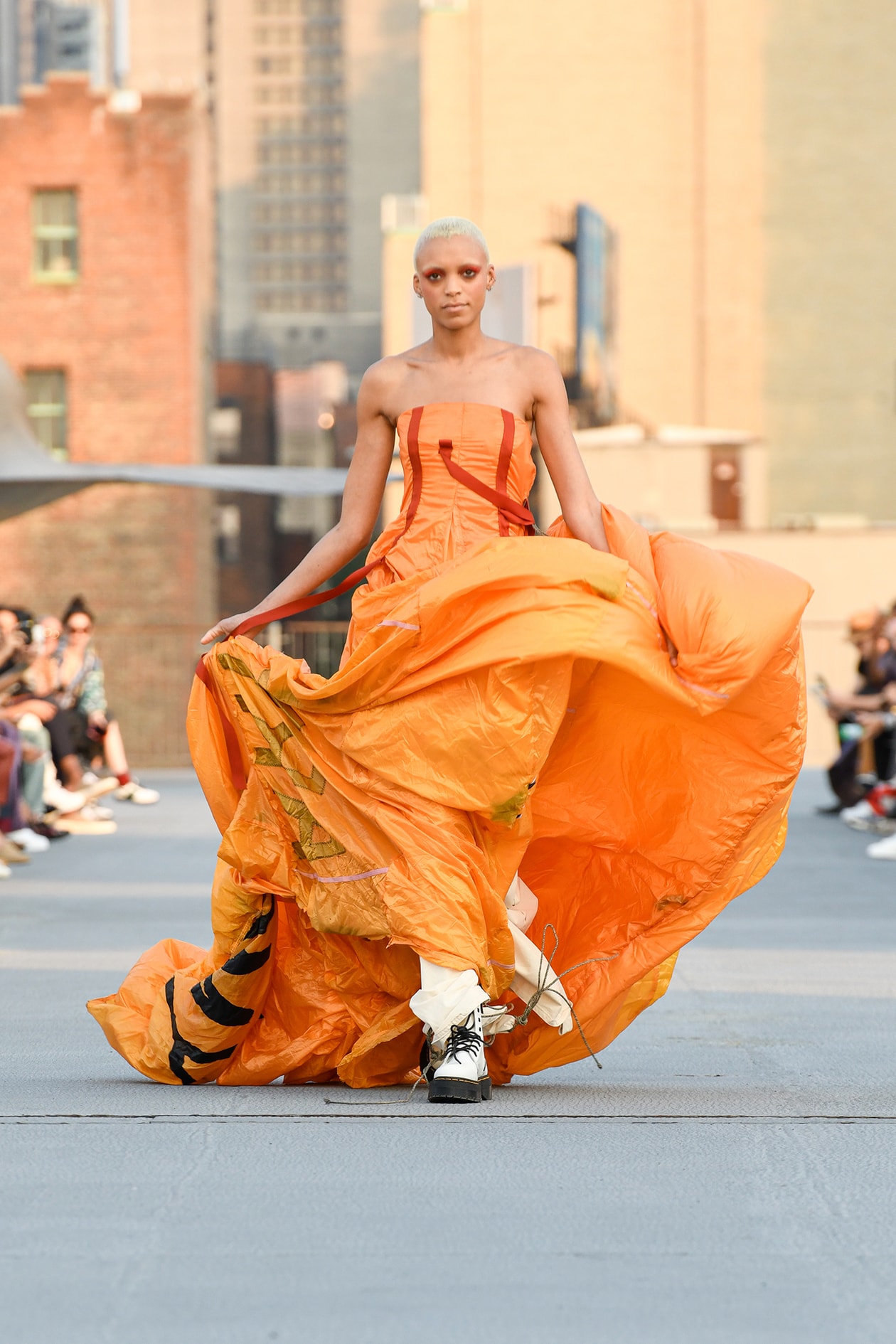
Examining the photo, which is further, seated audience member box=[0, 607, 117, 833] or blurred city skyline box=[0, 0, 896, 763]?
blurred city skyline box=[0, 0, 896, 763]

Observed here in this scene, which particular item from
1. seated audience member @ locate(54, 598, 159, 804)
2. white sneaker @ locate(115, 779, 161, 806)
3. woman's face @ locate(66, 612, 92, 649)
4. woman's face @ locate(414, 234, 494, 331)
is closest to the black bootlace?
woman's face @ locate(414, 234, 494, 331)

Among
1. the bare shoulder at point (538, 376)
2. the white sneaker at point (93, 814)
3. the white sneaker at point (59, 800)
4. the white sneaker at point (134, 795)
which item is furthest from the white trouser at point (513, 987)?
the white sneaker at point (134, 795)

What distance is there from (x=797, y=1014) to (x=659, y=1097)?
1.78m

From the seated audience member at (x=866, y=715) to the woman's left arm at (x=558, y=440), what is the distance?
33.2 ft

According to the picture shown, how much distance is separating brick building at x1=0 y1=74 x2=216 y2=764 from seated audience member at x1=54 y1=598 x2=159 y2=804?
47.7 feet

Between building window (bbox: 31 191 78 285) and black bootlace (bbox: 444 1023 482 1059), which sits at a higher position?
building window (bbox: 31 191 78 285)

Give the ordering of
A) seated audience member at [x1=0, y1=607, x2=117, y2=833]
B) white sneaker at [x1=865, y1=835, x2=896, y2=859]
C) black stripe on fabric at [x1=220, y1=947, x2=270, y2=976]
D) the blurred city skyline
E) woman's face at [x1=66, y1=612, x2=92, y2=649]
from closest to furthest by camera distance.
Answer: black stripe on fabric at [x1=220, y1=947, x2=270, y2=976], white sneaker at [x1=865, y1=835, x2=896, y2=859], seated audience member at [x1=0, y1=607, x2=117, y2=833], woman's face at [x1=66, y1=612, x2=92, y2=649], the blurred city skyline

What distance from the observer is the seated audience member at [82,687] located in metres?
15.4

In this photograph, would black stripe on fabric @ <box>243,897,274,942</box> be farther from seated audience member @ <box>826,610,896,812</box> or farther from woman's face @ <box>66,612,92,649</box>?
woman's face @ <box>66,612,92,649</box>

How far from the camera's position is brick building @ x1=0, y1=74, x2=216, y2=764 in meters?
31.1

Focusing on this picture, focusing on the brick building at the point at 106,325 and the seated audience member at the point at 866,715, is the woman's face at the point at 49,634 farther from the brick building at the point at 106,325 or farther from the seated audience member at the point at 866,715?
the brick building at the point at 106,325

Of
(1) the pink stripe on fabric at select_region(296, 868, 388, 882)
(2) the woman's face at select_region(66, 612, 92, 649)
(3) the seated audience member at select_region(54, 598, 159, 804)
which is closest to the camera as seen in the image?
(1) the pink stripe on fabric at select_region(296, 868, 388, 882)

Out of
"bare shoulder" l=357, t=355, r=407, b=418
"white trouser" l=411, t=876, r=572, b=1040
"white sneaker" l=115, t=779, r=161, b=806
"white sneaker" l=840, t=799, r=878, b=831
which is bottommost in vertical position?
"white sneaker" l=115, t=779, r=161, b=806

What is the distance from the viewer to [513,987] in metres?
4.59
